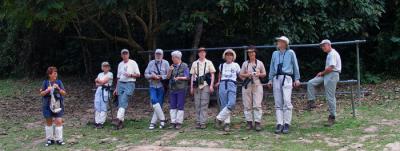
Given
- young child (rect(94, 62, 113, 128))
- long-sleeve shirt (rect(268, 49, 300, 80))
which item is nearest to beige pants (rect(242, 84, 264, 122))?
long-sleeve shirt (rect(268, 49, 300, 80))

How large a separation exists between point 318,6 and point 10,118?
774 centimetres

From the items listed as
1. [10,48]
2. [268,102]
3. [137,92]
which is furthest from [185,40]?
[10,48]

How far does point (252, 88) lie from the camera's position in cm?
979

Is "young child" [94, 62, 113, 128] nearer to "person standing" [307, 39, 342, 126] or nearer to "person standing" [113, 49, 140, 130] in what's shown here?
"person standing" [113, 49, 140, 130]

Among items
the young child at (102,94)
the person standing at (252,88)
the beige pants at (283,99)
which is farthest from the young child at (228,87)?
the young child at (102,94)

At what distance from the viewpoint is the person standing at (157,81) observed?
34.1ft

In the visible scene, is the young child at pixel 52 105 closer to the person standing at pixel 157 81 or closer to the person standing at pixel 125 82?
the person standing at pixel 125 82

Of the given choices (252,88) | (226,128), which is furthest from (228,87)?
(226,128)

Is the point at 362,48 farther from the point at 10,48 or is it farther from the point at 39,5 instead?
the point at 10,48

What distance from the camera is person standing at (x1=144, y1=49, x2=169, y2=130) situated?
10383mm

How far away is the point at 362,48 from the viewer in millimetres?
15852

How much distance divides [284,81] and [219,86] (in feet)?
4.32

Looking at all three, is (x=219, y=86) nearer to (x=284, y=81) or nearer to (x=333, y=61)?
(x=284, y=81)

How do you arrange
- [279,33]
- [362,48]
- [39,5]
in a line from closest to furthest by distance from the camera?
[39,5]
[279,33]
[362,48]
